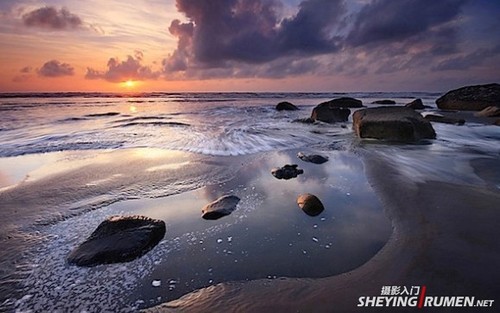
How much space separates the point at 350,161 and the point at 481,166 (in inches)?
108

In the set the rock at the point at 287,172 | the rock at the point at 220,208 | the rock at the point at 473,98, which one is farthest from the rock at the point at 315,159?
the rock at the point at 473,98

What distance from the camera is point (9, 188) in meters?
5.26

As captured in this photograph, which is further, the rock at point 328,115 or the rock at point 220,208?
the rock at point 328,115

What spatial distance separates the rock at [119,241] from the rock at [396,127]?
8246 millimetres

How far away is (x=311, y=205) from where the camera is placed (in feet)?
13.3

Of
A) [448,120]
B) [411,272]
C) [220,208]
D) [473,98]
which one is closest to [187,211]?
[220,208]

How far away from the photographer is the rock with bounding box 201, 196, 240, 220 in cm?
396

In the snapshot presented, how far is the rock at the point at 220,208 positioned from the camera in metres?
3.96

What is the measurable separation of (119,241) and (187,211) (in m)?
1.15

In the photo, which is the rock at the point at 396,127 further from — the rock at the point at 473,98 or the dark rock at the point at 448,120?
the rock at the point at 473,98

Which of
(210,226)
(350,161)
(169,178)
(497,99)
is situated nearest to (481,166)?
(350,161)

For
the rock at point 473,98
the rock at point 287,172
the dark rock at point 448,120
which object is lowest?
the rock at point 287,172

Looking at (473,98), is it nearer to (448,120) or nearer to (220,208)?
(448,120)

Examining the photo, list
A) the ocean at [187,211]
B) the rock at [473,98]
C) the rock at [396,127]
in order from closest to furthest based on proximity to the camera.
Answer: the ocean at [187,211] < the rock at [396,127] < the rock at [473,98]
